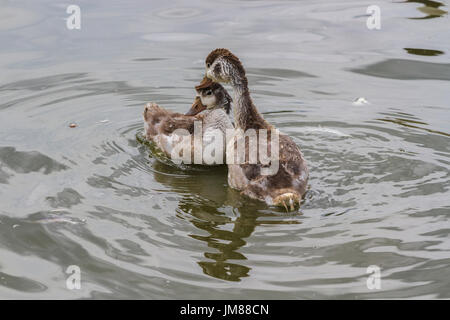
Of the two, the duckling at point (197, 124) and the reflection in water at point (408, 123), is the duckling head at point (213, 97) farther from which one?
the reflection in water at point (408, 123)

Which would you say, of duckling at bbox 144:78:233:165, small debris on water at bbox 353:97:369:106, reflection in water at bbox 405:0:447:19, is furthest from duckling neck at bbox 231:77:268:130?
reflection in water at bbox 405:0:447:19

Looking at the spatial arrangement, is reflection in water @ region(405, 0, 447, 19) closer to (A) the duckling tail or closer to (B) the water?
(B) the water

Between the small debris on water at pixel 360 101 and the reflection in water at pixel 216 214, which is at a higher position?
the small debris on water at pixel 360 101

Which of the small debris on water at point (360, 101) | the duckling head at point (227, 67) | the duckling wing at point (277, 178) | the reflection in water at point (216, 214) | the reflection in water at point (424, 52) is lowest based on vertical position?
the reflection in water at point (216, 214)

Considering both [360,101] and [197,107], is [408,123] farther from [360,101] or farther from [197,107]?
[197,107]

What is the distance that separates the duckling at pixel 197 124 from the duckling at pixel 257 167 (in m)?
0.38

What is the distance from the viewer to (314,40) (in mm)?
13461

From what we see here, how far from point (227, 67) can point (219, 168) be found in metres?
1.34

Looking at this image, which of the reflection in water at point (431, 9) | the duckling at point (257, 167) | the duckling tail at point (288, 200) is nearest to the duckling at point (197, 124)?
the duckling at point (257, 167)

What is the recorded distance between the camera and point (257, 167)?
809cm

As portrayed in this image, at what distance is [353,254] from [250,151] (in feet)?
6.60

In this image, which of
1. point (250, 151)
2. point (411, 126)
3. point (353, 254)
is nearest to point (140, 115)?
point (250, 151)

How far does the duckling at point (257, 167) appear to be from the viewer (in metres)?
7.82

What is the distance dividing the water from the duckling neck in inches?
28.2
